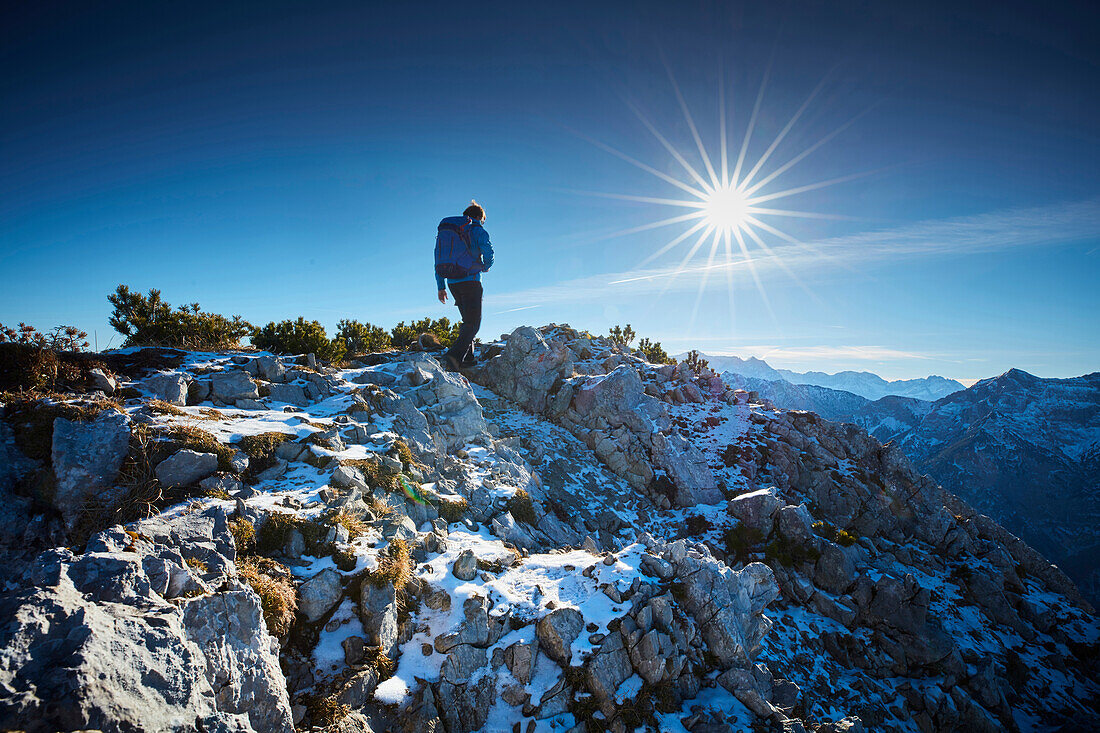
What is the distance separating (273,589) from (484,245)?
54.9 feet

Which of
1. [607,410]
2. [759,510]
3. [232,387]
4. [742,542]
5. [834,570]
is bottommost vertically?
[834,570]

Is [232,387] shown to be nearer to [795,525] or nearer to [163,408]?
[163,408]

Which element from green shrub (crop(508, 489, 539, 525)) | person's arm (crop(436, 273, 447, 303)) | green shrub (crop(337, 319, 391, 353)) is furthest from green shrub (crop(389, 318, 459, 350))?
green shrub (crop(508, 489, 539, 525))

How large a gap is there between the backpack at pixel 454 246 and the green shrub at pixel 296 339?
34.9 ft

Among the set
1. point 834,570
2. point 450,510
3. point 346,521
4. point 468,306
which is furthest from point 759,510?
point 346,521

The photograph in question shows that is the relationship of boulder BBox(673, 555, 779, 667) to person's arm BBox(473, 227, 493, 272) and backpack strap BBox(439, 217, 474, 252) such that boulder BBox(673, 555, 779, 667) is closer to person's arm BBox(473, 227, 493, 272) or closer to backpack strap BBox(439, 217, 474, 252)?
person's arm BBox(473, 227, 493, 272)

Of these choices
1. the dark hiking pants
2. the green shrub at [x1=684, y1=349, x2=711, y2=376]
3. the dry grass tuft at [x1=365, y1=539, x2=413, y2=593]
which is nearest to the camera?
the dry grass tuft at [x1=365, y1=539, x2=413, y2=593]

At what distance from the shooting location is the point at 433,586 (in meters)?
10.1

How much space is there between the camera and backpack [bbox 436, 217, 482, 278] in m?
20.4

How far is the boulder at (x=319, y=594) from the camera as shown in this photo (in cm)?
859

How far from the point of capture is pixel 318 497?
10984 millimetres

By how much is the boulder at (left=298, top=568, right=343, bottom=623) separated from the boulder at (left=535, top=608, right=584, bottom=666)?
4.86 metres

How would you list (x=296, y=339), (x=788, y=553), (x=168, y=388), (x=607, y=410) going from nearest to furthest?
1. (x=168, y=388)
2. (x=788, y=553)
3. (x=296, y=339)
4. (x=607, y=410)

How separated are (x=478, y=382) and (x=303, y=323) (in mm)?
12109
